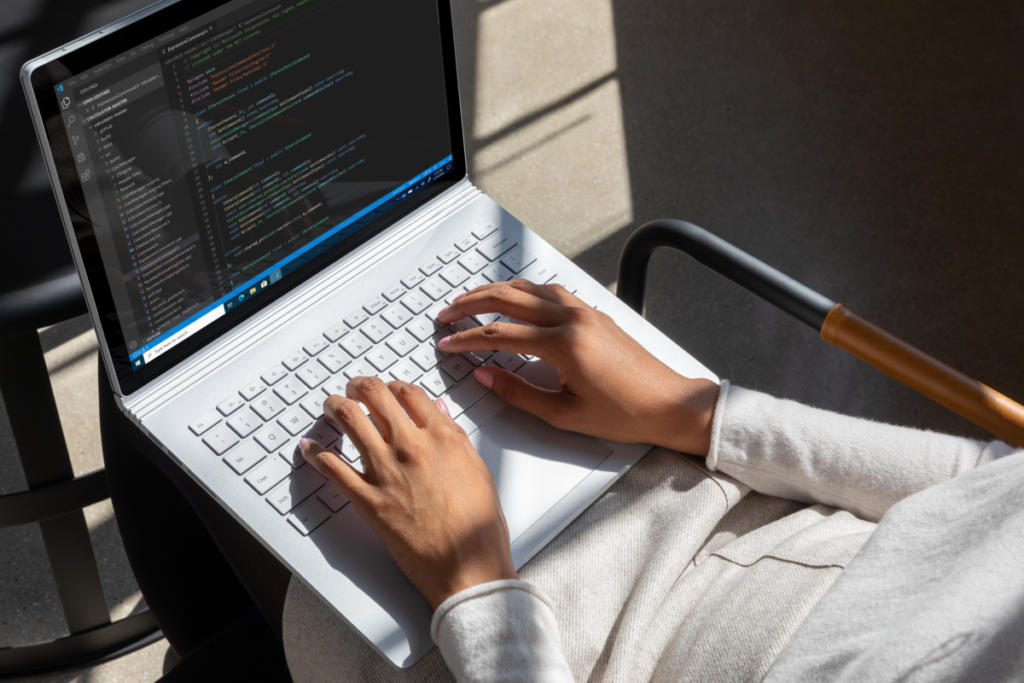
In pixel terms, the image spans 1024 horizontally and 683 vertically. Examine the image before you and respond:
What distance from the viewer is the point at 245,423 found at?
768 mm

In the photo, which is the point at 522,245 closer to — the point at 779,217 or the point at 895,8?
the point at 779,217

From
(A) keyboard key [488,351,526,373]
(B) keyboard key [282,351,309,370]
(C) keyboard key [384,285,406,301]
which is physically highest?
(C) keyboard key [384,285,406,301]

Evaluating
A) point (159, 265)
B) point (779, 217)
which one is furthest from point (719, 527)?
point (779, 217)

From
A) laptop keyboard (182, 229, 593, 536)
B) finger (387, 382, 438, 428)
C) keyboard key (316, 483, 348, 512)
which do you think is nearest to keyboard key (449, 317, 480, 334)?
laptop keyboard (182, 229, 593, 536)

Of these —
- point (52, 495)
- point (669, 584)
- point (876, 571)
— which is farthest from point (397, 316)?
point (52, 495)

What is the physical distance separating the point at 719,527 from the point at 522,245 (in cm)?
35

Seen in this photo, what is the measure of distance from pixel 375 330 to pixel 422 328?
1.8 inches

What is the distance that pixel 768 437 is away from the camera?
2.59 ft

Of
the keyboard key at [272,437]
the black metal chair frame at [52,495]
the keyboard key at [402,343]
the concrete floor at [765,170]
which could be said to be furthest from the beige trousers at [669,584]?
the concrete floor at [765,170]

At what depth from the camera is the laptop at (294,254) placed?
2.06 ft

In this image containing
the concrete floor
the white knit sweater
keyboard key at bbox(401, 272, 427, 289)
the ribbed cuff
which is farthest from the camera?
the concrete floor

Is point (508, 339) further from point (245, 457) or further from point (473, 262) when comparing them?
point (245, 457)

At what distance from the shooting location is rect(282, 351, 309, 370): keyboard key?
2.66ft

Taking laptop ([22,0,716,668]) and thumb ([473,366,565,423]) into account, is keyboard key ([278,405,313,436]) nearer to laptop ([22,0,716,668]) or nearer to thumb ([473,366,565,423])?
laptop ([22,0,716,668])
